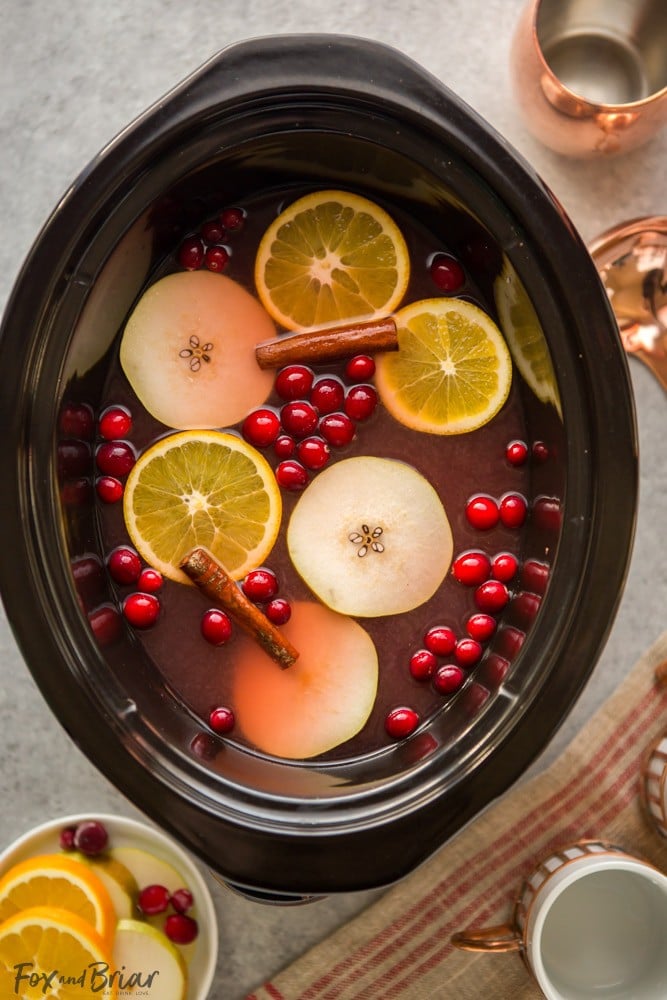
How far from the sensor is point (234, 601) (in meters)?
1.53

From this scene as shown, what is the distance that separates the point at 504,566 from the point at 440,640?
16cm

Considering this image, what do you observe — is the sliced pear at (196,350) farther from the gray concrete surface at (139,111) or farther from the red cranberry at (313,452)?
the gray concrete surface at (139,111)

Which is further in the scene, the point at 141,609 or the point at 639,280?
the point at 639,280

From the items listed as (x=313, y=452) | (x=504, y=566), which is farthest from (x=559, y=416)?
(x=313, y=452)

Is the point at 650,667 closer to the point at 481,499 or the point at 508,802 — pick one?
the point at 508,802

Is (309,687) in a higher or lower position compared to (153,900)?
higher

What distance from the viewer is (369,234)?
158cm

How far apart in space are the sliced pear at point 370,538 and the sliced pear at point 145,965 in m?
0.62

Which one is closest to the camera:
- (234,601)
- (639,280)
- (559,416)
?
(559,416)

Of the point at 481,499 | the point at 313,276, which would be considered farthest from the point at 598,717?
the point at 313,276

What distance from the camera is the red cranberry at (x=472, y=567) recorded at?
1.58 m

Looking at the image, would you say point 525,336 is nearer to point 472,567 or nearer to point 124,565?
point 472,567

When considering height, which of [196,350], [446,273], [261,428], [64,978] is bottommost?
[64,978]

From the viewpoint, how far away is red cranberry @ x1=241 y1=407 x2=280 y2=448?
1573mm
